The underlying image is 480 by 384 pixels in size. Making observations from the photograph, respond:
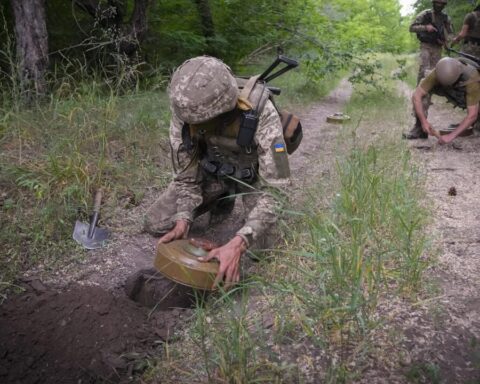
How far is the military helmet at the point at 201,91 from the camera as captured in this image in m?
→ 2.32

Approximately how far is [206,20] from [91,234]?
477 cm

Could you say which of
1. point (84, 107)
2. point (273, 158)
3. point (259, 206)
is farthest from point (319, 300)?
point (84, 107)

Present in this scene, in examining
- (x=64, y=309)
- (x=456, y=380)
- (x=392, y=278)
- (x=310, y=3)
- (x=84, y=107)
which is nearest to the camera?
(x=456, y=380)

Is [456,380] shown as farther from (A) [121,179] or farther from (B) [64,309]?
(A) [121,179]

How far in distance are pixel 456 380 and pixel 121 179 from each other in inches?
Answer: 107

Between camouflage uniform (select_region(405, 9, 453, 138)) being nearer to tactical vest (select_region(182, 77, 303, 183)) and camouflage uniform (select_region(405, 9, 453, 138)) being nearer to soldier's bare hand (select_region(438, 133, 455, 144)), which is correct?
soldier's bare hand (select_region(438, 133, 455, 144))

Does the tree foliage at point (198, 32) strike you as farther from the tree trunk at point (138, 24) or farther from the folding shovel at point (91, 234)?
the folding shovel at point (91, 234)

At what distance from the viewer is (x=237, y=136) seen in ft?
8.57

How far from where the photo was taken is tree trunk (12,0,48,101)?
4.22m

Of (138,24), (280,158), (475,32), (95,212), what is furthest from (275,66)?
Result: (475,32)

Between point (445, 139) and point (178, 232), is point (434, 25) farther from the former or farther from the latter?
point (178, 232)

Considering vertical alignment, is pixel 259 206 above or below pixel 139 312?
above

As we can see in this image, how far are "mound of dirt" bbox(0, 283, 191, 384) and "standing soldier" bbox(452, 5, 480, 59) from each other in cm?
595

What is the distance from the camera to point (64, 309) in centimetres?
226
